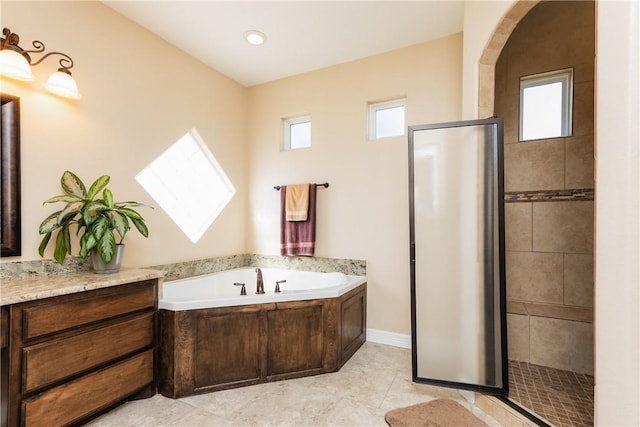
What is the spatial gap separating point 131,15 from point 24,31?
801 millimetres

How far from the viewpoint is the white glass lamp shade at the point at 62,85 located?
1.93 meters

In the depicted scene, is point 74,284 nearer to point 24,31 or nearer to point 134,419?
point 134,419

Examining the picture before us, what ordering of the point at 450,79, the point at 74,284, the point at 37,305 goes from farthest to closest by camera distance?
the point at 450,79 → the point at 74,284 → the point at 37,305

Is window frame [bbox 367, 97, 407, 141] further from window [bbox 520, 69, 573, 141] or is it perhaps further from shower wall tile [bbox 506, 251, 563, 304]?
shower wall tile [bbox 506, 251, 563, 304]

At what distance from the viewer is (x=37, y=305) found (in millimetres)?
1495

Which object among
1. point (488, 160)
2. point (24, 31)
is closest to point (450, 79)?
point (488, 160)

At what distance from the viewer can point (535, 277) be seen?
8.08 ft

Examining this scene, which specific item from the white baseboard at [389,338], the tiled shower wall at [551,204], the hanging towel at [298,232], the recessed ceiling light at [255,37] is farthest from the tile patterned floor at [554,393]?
the recessed ceiling light at [255,37]

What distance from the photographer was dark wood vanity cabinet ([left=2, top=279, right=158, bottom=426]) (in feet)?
4.71

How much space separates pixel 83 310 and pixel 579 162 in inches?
139

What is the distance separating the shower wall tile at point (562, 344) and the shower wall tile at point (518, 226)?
59cm

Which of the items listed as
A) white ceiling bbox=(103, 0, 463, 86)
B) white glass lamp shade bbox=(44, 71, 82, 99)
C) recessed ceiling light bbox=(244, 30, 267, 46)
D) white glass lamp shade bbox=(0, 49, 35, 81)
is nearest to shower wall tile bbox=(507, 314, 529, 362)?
white ceiling bbox=(103, 0, 463, 86)

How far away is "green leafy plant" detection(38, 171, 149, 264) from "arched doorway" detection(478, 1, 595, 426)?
256 centimetres

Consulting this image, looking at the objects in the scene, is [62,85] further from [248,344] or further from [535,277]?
[535,277]
